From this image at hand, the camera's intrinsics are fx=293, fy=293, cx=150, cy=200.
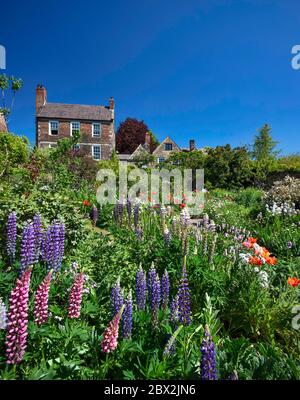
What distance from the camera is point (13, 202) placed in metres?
4.38

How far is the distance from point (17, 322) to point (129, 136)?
51.0m

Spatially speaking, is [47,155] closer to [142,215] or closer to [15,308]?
[142,215]

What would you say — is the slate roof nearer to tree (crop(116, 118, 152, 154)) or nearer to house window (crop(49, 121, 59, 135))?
house window (crop(49, 121, 59, 135))

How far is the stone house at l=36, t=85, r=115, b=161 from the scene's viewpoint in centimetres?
3550

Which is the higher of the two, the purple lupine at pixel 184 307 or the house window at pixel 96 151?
the house window at pixel 96 151

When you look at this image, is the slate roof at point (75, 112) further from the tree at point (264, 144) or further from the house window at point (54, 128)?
the tree at point (264, 144)

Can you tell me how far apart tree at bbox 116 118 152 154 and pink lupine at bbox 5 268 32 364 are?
5000 cm

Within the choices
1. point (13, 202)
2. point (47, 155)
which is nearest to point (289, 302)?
point (13, 202)

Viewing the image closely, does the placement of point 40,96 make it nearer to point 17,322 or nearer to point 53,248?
point 53,248

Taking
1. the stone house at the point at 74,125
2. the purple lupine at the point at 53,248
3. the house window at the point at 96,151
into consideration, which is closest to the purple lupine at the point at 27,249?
the purple lupine at the point at 53,248

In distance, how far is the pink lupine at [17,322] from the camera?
1702 millimetres

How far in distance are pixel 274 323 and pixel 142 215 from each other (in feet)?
15.5

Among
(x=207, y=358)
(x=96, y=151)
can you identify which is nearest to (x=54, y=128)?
(x=96, y=151)

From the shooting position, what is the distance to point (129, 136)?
168ft
